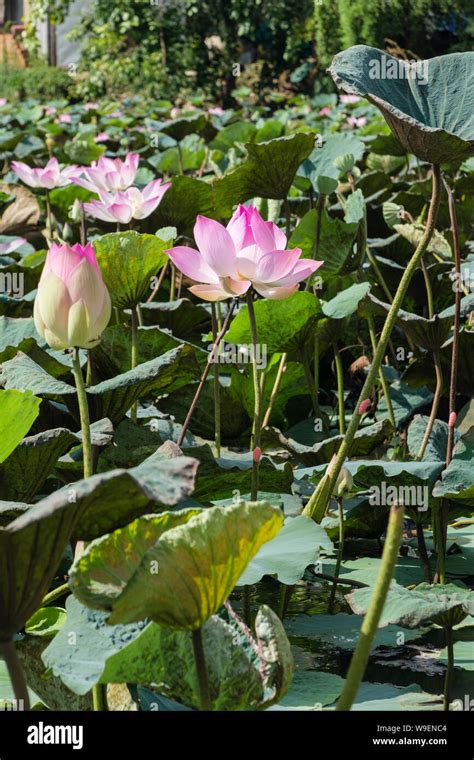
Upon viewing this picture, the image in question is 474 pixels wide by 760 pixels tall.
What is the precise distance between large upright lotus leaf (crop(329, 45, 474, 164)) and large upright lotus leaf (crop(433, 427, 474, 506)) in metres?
0.43

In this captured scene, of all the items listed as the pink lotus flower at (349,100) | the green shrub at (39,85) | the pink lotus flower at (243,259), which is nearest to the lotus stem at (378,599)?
the pink lotus flower at (243,259)

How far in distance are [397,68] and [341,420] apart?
98cm

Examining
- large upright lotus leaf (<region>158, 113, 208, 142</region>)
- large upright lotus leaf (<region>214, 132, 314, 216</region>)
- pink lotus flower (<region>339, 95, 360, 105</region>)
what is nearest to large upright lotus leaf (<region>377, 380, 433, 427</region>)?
large upright lotus leaf (<region>214, 132, 314, 216</region>)

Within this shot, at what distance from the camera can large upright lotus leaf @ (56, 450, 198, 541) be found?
→ 733 millimetres

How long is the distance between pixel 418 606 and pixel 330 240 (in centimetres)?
115

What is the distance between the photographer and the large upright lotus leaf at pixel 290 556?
3.53ft

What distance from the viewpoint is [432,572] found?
152 cm

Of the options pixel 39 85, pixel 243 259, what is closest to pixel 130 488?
pixel 243 259

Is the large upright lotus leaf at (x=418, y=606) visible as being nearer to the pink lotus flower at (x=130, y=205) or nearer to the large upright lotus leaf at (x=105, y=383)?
the large upright lotus leaf at (x=105, y=383)

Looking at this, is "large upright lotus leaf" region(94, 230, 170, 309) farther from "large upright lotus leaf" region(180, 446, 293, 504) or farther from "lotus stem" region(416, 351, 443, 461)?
"lotus stem" region(416, 351, 443, 461)

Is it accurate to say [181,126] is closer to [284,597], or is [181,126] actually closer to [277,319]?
[277,319]

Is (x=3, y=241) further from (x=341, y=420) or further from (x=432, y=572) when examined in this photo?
(x=432, y=572)

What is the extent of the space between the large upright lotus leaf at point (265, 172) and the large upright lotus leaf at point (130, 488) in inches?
39.7

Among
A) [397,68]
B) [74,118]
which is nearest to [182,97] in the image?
[74,118]
